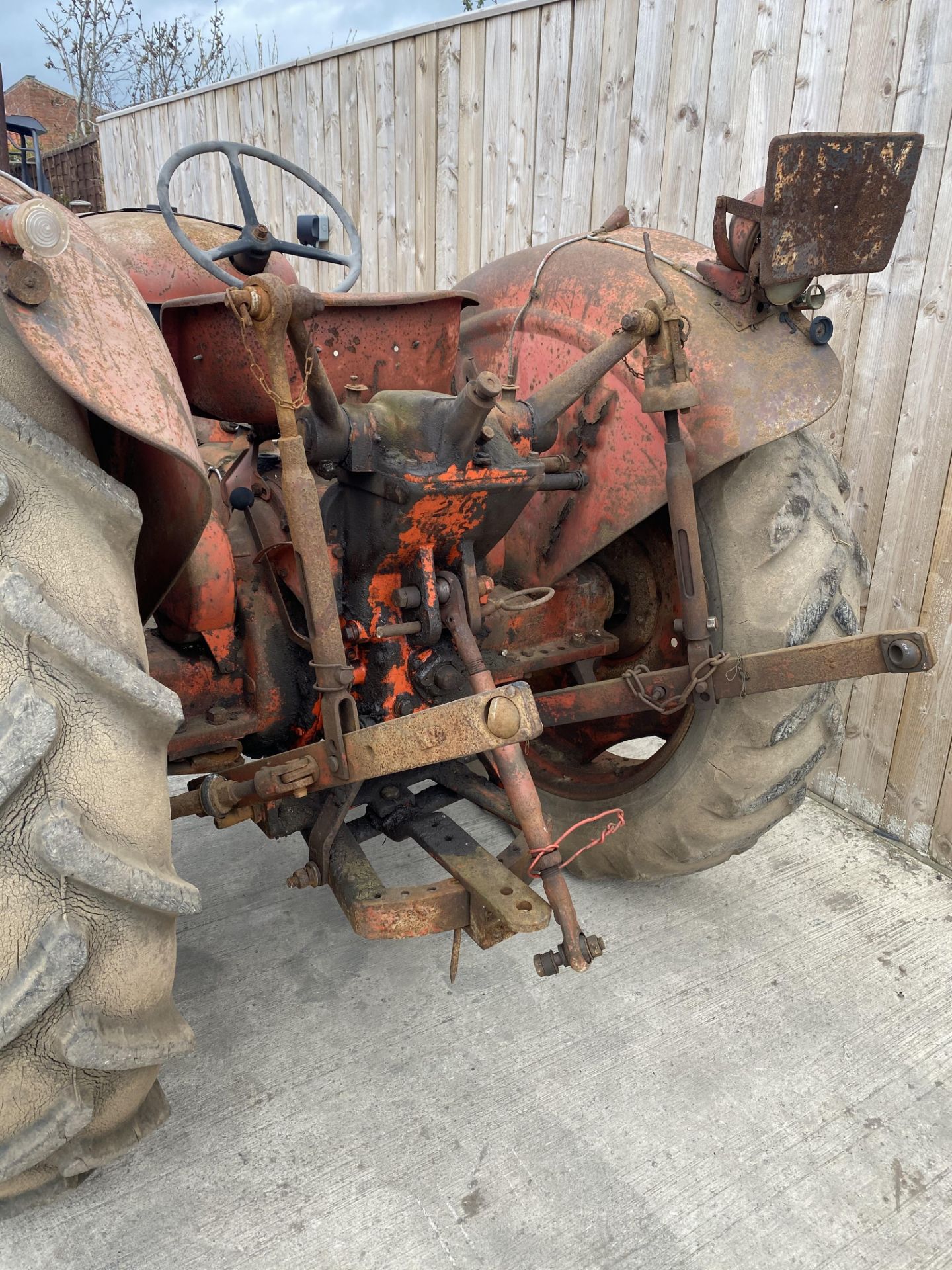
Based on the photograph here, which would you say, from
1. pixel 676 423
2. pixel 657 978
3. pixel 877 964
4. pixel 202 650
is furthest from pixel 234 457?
pixel 877 964

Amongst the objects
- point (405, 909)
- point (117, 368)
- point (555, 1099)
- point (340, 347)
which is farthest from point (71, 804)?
point (555, 1099)

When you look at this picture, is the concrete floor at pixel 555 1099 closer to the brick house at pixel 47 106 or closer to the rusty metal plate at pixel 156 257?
the rusty metal plate at pixel 156 257

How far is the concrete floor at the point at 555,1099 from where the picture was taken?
1413 millimetres

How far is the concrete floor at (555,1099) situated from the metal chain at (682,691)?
645 millimetres

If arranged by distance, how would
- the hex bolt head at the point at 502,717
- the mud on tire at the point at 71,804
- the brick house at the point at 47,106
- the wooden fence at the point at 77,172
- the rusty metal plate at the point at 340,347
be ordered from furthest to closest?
the brick house at the point at 47,106 → the wooden fence at the point at 77,172 → the rusty metal plate at the point at 340,347 → the hex bolt head at the point at 502,717 → the mud on tire at the point at 71,804

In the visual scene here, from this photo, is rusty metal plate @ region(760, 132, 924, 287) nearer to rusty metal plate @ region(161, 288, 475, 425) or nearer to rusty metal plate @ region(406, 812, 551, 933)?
rusty metal plate @ region(161, 288, 475, 425)

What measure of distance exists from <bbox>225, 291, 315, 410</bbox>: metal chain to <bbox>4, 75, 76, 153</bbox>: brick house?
17.9 meters

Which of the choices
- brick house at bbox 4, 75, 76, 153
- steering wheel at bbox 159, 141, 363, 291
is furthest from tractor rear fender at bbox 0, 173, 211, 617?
brick house at bbox 4, 75, 76, 153

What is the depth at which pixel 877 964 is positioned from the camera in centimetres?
205

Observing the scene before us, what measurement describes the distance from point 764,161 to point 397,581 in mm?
1930

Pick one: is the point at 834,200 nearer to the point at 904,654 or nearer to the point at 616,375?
the point at 616,375

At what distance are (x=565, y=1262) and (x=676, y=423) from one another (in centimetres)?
135

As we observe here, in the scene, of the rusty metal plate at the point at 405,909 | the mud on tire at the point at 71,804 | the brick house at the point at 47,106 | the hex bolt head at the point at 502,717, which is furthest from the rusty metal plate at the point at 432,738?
the brick house at the point at 47,106

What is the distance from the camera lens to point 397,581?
1647 millimetres
